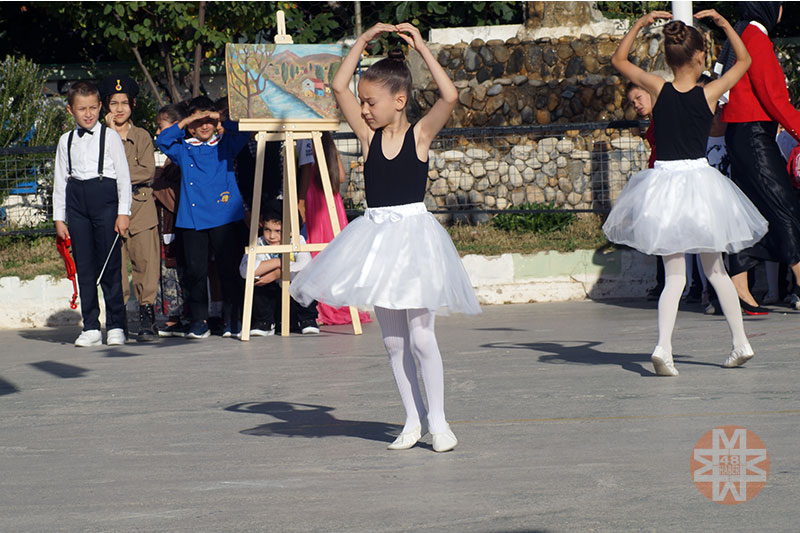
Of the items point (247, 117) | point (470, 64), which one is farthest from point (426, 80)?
point (247, 117)

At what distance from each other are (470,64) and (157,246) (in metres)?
7.04

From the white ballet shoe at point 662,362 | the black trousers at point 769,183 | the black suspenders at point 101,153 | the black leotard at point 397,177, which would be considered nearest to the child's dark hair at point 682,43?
the white ballet shoe at point 662,362

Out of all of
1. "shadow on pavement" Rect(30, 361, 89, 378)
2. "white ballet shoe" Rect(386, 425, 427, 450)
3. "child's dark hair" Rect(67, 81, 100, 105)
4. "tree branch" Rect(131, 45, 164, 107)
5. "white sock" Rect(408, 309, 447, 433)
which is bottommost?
"shadow on pavement" Rect(30, 361, 89, 378)

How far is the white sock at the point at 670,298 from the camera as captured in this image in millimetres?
6879

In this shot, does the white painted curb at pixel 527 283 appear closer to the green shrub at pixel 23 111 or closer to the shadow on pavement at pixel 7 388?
the green shrub at pixel 23 111

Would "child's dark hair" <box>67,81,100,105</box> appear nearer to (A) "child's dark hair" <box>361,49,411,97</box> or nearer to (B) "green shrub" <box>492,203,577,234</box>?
(A) "child's dark hair" <box>361,49,411,97</box>

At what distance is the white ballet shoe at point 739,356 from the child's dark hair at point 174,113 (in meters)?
5.35

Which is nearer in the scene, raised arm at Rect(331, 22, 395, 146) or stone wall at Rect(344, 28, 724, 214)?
raised arm at Rect(331, 22, 395, 146)

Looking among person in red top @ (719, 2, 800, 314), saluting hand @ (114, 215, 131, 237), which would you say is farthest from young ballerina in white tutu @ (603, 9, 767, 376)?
saluting hand @ (114, 215, 131, 237)

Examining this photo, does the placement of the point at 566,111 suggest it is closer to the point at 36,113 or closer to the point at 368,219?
the point at 36,113

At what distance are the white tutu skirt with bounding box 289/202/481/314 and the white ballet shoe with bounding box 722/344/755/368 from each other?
92.0 inches

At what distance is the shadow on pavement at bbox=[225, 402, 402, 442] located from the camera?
5.83 metres

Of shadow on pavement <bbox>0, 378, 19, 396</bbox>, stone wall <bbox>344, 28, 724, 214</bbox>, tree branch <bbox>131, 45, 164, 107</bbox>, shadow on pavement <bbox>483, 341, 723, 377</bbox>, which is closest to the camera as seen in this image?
shadow on pavement <bbox>483, 341, 723, 377</bbox>

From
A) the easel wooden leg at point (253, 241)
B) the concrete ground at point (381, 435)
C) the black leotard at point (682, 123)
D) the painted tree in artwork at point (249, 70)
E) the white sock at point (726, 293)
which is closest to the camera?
the concrete ground at point (381, 435)
